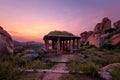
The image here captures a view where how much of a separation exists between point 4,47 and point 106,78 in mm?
7075

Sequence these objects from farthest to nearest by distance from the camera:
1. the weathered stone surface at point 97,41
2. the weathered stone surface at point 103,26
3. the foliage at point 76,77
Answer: the weathered stone surface at point 103,26, the weathered stone surface at point 97,41, the foliage at point 76,77

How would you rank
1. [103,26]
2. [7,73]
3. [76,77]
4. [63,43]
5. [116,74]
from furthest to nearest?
[103,26], [63,43], [76,77], [7,73], [116,74]

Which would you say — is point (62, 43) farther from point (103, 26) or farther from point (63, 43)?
point (103, 26)

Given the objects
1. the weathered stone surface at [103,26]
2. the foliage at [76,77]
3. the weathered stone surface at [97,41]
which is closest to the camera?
the foliage at [76,77]

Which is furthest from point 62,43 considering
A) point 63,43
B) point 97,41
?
point 97,41

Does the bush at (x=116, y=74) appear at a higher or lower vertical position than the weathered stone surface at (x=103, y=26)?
lower

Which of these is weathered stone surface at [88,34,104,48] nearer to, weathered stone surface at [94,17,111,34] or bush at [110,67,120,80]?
weathered stone surface at [94,17,111,34]

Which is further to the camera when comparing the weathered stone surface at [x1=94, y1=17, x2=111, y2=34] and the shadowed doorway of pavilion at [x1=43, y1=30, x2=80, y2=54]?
the weathered stone surface at [x1=94, y1=17, x2=111, y2=34]

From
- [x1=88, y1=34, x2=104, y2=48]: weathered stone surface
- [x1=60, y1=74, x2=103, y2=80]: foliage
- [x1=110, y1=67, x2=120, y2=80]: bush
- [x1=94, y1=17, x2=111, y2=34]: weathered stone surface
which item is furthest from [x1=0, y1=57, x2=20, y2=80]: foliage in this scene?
[x1=94, y1=17, x2=111, y2=34]: weathered stone surface

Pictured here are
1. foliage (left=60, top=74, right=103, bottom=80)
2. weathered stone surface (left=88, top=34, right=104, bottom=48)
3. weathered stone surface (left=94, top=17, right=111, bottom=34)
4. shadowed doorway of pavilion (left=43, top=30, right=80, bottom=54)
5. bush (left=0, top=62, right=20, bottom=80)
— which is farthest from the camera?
weathered stone surface (left=94, top=17, right=111, bottom=34)

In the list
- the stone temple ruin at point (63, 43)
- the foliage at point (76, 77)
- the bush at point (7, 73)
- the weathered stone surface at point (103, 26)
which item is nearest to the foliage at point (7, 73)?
the bush at point (7, 73)

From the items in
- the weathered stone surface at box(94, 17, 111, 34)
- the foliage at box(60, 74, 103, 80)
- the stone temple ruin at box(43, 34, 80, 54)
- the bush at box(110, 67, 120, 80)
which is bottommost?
the foliage at box(60, 74, 103, 80)

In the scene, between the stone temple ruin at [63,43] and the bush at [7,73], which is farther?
the stone temple ruin at [63,43]

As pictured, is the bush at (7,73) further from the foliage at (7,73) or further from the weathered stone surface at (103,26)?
the weathered stone surface at (103,26)
